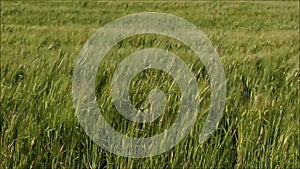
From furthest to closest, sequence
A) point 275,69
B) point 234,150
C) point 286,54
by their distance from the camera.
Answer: point 286,54 < point 275,69 < point 234,150

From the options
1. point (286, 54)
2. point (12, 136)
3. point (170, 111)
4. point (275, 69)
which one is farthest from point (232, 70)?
point (12, 136)

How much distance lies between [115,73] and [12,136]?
0.62 m

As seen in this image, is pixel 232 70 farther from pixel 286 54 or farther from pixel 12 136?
pixel 12 136

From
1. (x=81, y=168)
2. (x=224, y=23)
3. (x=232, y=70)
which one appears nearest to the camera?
(x=81, y=168)

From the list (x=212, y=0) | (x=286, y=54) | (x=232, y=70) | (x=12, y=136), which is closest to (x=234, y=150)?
(x=232, y=70)

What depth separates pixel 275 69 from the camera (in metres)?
2.61

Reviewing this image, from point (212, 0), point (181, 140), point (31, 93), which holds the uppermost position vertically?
point (31, 93)

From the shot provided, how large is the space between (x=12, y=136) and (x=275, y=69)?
1688 millimetres

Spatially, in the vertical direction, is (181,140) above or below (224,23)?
above

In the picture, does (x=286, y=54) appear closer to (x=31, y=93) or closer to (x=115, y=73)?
(x=115, y=73)

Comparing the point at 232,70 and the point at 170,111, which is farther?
the point at 232,70

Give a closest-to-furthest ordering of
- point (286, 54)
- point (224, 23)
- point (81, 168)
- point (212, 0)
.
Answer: point (81, 168) → point (286, 54) → point (224, 23) → point (212, 0)

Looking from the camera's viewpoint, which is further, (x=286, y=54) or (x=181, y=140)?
(x=286, y=54)

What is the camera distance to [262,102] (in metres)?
1.90
